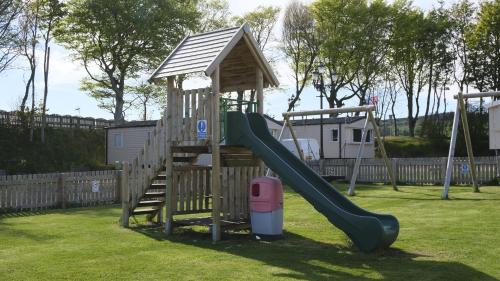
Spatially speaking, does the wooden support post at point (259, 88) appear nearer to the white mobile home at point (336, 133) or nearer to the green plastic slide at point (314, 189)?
the green plastic slide at point (314, 189)

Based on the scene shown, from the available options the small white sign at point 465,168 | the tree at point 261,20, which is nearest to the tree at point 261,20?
the tree at point 261,20

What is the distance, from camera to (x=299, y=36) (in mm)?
53531

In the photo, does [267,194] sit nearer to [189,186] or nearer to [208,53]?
[189,186]

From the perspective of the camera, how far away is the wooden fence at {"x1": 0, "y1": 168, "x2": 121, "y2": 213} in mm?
17188

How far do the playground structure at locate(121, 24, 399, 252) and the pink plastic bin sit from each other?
496mm

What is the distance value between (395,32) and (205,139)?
152 feet

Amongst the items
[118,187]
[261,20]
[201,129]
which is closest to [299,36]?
[261,20]

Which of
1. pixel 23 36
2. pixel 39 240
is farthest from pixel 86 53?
pixel 39 240

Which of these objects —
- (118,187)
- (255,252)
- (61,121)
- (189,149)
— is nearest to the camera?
(255,252)

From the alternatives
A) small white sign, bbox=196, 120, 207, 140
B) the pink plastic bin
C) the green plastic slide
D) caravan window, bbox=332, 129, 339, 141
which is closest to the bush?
caravan window, bbox=332, 129, 339, 141

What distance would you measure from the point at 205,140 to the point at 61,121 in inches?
1424

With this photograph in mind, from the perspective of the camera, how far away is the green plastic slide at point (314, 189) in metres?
8.80

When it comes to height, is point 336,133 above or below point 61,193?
above

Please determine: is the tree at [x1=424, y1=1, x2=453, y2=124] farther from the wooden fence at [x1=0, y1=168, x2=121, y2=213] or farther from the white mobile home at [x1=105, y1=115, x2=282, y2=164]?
the wooden fence at [x1=0, y1=168, x2=121, y2=213]
